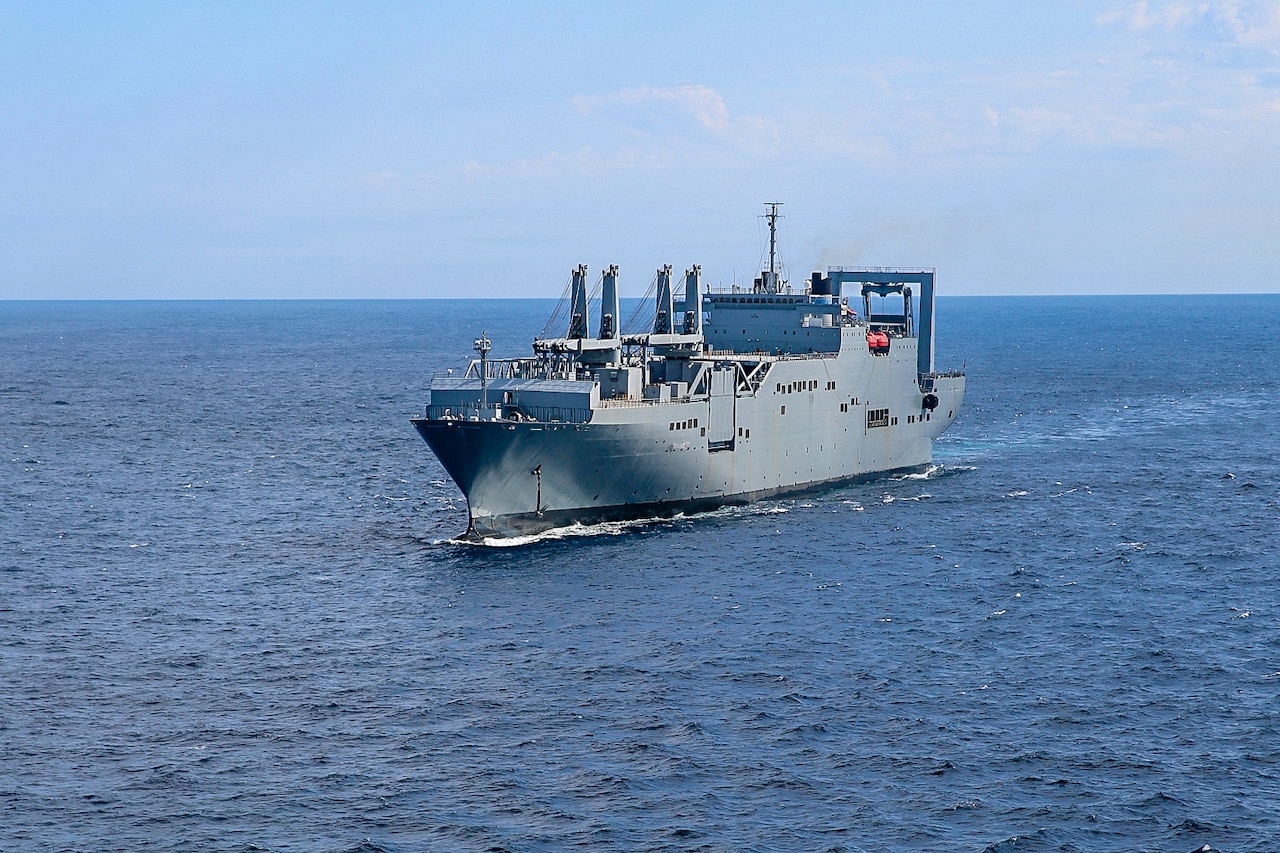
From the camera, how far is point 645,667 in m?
43.4

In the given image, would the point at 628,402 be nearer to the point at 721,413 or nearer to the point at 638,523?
the point at 721,413

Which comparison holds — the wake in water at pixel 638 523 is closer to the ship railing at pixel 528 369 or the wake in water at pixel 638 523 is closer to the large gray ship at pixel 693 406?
the large gray ship at pixel 693 406

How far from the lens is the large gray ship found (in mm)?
60625

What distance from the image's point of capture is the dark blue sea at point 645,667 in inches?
1296

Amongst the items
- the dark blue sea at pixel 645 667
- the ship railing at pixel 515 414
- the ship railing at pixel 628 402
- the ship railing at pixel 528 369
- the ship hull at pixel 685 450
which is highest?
the ship railing at pixel 528 369

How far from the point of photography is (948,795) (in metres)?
34.0

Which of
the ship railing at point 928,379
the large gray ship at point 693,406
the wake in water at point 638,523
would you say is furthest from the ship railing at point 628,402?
the ship railing at point 928,379

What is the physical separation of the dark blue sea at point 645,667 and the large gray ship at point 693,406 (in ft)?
6.77

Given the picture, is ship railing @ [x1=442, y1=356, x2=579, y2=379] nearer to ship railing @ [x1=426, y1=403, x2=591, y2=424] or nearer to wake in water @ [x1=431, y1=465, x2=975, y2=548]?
ship railing @ [x1=426, y1=403, x2=591, y2=424]

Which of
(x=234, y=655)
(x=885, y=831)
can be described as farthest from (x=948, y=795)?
(x=234, y=655)

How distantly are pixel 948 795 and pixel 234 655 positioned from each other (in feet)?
75.0

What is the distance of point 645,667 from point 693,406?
23.1m

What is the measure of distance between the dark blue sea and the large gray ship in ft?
6.77

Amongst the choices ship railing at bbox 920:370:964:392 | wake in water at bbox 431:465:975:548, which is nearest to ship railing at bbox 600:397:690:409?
wake in water at bbox 431:465:975:548
